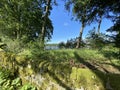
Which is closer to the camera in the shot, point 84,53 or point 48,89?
point 48,89

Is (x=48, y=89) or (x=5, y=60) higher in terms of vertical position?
(x=5, y=60)

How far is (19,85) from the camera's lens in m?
5.15

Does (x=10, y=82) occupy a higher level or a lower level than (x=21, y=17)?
lower

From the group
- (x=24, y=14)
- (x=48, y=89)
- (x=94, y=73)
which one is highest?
(x=24, y=14)

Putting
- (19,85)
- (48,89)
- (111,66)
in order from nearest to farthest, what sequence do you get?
(48,89) → (19,85) → (111,66)

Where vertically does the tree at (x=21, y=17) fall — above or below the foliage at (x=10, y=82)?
above

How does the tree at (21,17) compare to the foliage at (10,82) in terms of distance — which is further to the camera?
the tree at (21,17)

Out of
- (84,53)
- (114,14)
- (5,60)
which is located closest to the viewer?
(5,60)

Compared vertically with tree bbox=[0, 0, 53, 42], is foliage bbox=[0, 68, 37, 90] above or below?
below

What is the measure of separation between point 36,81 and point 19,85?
20.0 inches

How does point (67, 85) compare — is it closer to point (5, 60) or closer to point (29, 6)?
point (5, 60)

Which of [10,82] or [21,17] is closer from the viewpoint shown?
[10,82]

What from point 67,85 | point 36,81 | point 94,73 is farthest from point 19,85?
point 94,73

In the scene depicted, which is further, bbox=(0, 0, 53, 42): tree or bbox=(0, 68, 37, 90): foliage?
bbox=(0, 0, 53, 42): tree
